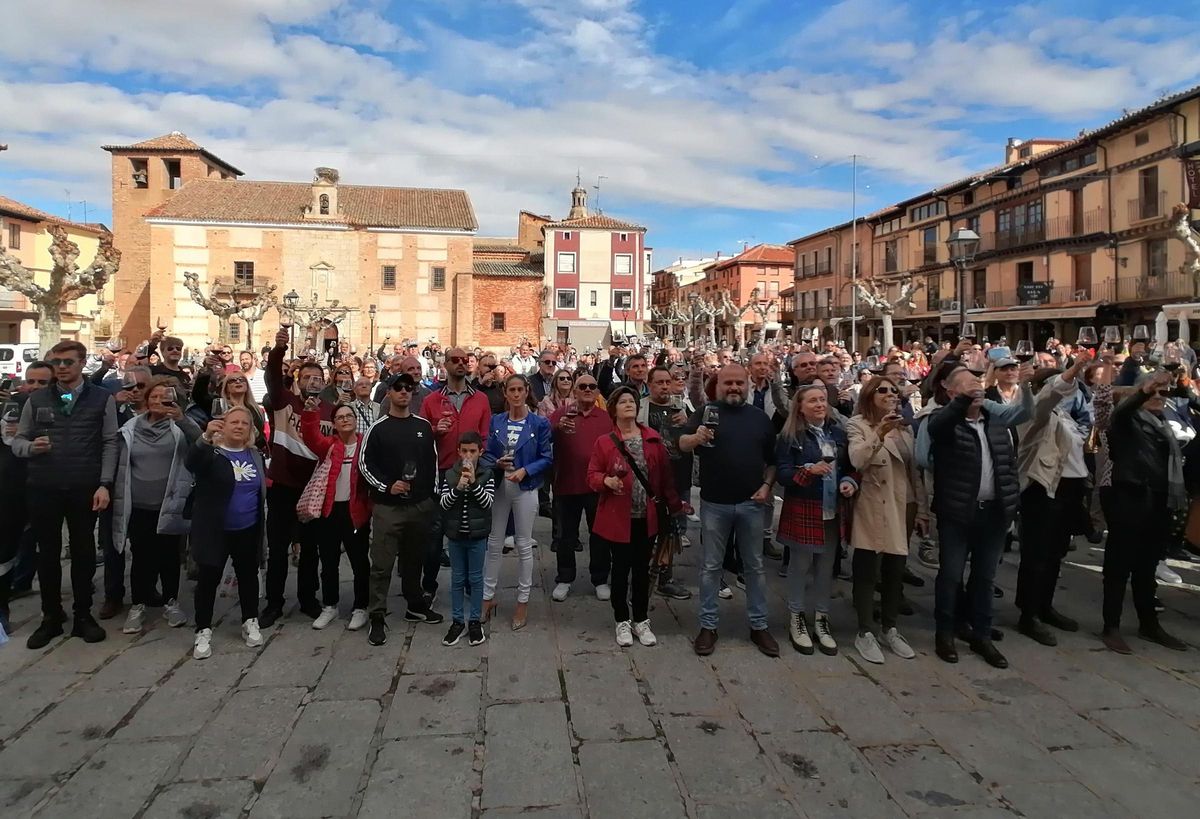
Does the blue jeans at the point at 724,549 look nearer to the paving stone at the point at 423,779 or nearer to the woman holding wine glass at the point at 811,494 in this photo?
the woman holding wine glass at the point at 811,494

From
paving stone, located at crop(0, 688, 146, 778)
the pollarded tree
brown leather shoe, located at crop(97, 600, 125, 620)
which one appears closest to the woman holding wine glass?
paving stone, located at crop(0, 688, 146, 778)

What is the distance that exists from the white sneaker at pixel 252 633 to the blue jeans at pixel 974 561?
13.1ft

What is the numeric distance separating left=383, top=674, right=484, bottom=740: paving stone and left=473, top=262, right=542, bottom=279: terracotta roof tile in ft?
143

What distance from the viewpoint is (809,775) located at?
9.53 feet

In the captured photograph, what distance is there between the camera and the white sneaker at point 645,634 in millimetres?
4203

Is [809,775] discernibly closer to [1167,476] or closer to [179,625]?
[1167,476]

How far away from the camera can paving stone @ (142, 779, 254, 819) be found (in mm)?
2645

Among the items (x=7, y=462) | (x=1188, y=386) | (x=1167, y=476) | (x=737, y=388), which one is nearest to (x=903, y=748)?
(x=737, y=388)

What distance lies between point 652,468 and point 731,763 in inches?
69.0

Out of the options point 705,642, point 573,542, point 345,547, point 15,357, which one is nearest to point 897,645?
point 705,642

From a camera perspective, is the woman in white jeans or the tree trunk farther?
the tree trunk

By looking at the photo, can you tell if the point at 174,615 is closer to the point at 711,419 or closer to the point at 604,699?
the point at 604,699

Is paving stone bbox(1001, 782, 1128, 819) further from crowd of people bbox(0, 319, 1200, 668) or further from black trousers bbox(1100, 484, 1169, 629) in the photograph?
black trousers bbox(1100, 484, 1169, 629)

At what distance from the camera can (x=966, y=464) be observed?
3916 mm
